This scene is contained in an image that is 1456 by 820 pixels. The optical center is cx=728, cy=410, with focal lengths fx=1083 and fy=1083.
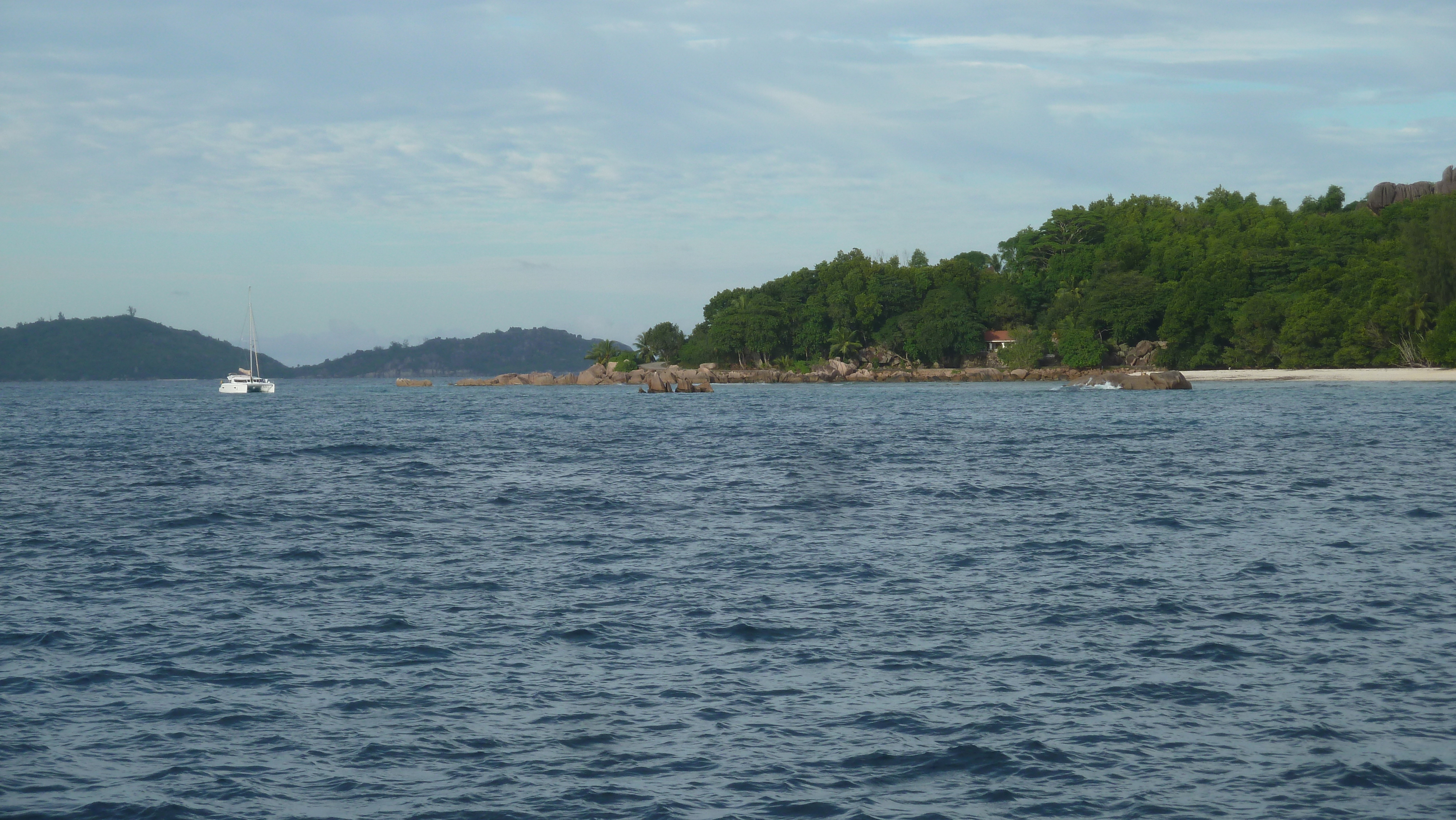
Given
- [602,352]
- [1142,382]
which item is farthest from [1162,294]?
[602,352]

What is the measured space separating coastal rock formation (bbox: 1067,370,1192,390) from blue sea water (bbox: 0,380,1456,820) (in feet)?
222

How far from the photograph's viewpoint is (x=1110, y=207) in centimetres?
16038

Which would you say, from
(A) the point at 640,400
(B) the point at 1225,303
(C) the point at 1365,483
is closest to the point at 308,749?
(C) the point at 1365,483

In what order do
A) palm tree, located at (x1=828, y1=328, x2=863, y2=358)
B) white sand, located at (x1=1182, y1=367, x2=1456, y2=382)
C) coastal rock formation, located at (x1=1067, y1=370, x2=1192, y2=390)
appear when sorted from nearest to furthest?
white sand, located at (x1=1182, y1=367, x2=1456, y2=382) → coastal rock formation, located at (x1=1067, y1=370, x2=1192, y2=390) → palm tree, located at (x1=828, y1=328, x2=863, y2=358)

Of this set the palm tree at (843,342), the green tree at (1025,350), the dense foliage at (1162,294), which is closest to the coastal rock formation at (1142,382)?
the dense foliage at (1162,294)

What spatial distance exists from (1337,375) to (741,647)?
Result: 10227 cm

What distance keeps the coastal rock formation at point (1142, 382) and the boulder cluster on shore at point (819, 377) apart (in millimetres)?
69

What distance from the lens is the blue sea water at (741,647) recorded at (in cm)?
912

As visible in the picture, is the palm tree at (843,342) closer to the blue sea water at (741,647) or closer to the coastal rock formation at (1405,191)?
the coastal rock formation at (1405,191)

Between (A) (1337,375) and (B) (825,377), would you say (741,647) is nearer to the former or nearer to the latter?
(A) (1337,375)

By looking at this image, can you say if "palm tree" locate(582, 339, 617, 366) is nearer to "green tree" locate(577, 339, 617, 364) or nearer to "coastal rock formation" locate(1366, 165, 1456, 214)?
"green tree" locate(577, 339, 617, 364)

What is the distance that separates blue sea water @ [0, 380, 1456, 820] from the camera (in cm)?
912

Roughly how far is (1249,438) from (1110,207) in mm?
124810

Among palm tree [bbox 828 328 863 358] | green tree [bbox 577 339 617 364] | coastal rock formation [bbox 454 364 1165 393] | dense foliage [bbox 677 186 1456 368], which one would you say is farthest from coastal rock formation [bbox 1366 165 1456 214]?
green tree [bbox 577 339 617 364]
